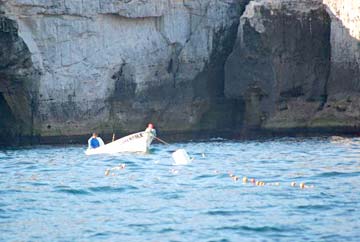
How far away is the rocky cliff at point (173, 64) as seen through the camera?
41.1 m

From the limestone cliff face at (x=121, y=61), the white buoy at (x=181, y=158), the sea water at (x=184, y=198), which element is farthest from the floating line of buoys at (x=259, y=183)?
the limestone cliff face at (x=121, y=61)

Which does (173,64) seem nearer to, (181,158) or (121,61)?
(121,61)

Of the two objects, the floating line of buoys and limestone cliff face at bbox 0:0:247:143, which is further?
limestone cliff face at bbox 0:0:247:143

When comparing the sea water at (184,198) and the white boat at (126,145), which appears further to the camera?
the white boat at (126,145)

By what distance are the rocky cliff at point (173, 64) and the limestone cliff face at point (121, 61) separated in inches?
1.5

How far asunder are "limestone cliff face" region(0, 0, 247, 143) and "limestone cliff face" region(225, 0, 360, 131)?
1.59 meters

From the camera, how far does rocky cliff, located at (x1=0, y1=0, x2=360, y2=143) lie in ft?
135

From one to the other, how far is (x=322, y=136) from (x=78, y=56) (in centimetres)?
986

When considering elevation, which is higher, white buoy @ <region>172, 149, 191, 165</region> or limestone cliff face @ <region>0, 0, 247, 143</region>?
limestone cliff face @ <region>0, 0, 247, 143</region>

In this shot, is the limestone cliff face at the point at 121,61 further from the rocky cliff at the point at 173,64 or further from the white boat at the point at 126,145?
the white boat at the point at 126,145

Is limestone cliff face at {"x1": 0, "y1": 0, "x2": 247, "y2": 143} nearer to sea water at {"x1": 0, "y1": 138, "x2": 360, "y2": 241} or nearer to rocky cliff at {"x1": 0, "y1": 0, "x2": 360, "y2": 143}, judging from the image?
rocky cliff at {"x1": 0, "y1": 0, "x2": 360, "y2": 143}

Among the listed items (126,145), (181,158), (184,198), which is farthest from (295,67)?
(184,198)

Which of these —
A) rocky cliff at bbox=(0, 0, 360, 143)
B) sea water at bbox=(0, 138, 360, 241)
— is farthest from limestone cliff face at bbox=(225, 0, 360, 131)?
sea water at bbox=(0, 138, 360, 241)

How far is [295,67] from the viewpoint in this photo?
42.6m
